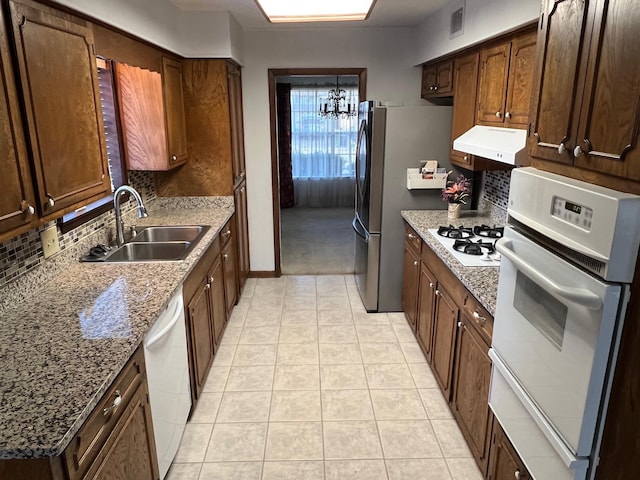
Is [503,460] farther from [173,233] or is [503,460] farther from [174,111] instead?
[174,111]

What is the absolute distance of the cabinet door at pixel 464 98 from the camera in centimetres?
299

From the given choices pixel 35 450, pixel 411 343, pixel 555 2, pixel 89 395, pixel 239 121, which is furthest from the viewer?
pixel 239 121

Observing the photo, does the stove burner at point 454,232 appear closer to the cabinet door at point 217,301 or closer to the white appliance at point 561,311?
the white appliance at point 561,311

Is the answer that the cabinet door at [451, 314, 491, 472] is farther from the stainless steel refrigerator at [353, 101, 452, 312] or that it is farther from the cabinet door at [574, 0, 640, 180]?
the stainless steel refrigerator at [353, 101, 452, 312]

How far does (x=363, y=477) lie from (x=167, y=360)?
1072mm

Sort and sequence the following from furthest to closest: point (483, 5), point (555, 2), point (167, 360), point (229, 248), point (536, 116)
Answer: point (229, 248)
point (483, 5)
point (167, 360)
point (536, 116)
point (555, 2)

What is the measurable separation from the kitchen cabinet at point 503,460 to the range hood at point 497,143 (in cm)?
118

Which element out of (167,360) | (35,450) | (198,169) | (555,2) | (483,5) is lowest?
(167,360)

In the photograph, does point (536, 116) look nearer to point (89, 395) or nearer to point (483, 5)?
point (483, 5)

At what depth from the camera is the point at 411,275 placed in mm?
3473

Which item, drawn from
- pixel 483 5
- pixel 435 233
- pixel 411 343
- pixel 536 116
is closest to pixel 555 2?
A: pixel 536 116

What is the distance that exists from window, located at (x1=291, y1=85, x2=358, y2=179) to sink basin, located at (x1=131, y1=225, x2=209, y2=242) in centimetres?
495

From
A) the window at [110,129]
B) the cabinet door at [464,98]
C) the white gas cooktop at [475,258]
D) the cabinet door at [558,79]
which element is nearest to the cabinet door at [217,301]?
the window at [110,129]

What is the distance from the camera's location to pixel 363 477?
214 centimetres
